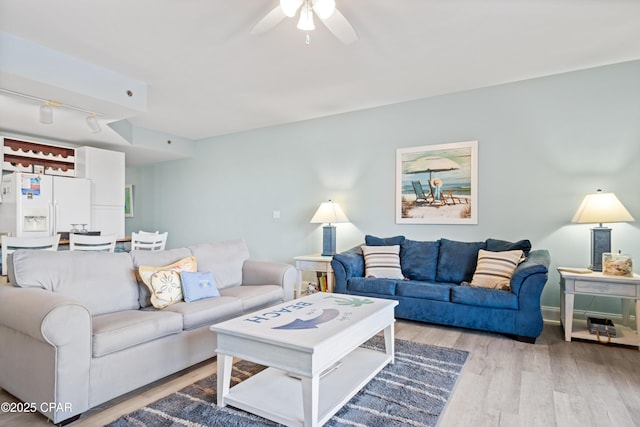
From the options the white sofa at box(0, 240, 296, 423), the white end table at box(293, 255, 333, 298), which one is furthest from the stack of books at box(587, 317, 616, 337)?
the white sofa at box(0, 240, 296, 423)

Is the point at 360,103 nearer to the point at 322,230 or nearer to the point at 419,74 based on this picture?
the point at 419,74

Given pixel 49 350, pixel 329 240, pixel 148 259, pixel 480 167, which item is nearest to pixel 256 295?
pixel 148 259

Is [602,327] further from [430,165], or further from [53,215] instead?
[53,215]

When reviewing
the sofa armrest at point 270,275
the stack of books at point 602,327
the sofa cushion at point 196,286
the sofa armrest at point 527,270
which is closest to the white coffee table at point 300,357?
the sofa cushion at point 196,286

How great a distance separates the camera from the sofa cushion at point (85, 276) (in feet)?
6.95

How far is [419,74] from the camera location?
3.53m

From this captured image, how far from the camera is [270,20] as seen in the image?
224 centimetres

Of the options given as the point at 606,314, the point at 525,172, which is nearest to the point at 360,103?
the point at 525,172

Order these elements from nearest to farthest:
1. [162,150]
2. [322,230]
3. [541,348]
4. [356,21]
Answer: [356,21] → [541,348] → [322,230] → [162,150]

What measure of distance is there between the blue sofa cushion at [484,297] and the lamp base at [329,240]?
5.46 ft

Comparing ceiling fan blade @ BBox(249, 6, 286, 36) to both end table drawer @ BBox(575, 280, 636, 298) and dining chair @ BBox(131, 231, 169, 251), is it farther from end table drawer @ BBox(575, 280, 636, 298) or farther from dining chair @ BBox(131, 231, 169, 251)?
end table drawer @ BBox(575, 280, 636, 298)

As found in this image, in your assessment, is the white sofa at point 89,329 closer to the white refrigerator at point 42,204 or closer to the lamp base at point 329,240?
the lamp base at point 329,240

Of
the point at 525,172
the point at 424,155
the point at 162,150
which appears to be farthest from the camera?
the point at 162,150

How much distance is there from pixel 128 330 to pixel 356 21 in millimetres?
2569
